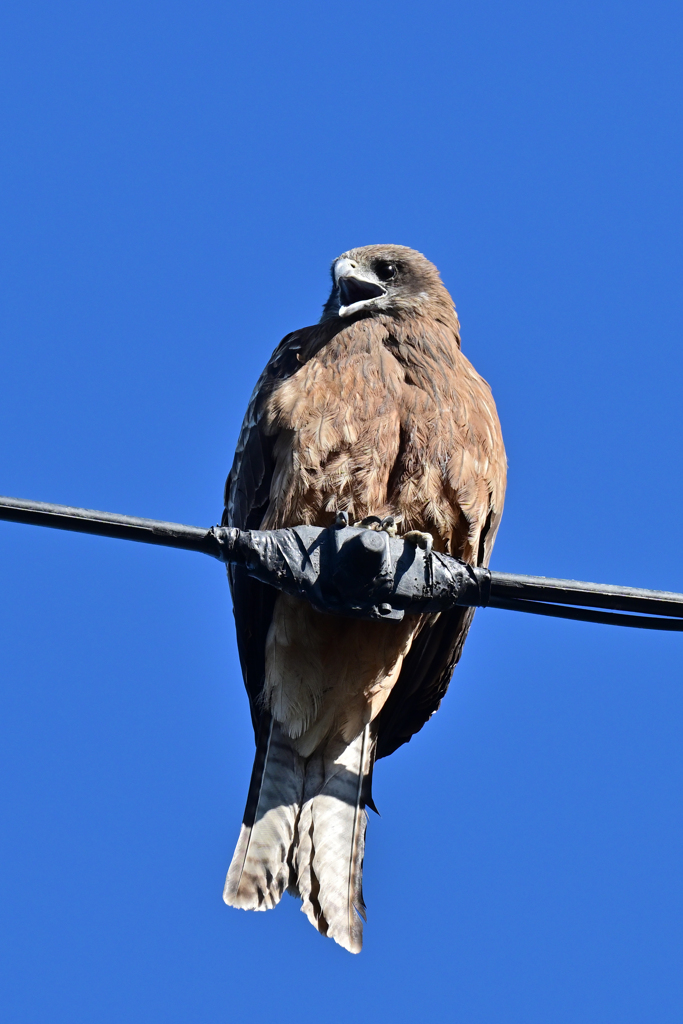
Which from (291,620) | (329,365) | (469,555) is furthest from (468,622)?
(329,365)

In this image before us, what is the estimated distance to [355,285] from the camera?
21.0 ft

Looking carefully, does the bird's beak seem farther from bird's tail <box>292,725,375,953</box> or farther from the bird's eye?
bird's tail <box>292,725,375,953</box>

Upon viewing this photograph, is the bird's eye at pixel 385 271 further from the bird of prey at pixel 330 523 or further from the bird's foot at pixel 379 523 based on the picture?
the bird's foot at pixel 379 523

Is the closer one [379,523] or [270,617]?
[379,523]

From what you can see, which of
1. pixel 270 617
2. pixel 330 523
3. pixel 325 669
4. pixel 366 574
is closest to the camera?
pixel 366 574

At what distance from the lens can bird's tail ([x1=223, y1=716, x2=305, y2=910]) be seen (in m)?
4.99

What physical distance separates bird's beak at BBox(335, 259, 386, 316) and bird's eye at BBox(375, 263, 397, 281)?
0.05 metres

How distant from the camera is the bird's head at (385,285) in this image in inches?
239

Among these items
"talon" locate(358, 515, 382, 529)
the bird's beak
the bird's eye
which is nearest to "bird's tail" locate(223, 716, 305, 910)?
"talon" locate(358, 515, 382, 529)

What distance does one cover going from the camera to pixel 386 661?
17.5 ft

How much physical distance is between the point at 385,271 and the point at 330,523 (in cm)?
215

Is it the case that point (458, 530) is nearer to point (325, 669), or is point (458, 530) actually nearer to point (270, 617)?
point (325, 669)

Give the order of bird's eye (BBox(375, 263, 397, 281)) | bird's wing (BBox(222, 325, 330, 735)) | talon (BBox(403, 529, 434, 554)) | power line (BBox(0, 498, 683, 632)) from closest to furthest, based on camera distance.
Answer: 1. power line (BBox(0, 498, 683, 632))
2. talon (BBox(403, 529, 434, 554))
3. bird's wing (BBox(222, 325, 330, 735))
4. bird's eye (BBox(375, 263, 397, 281))

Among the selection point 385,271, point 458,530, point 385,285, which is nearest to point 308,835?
point 458,530
